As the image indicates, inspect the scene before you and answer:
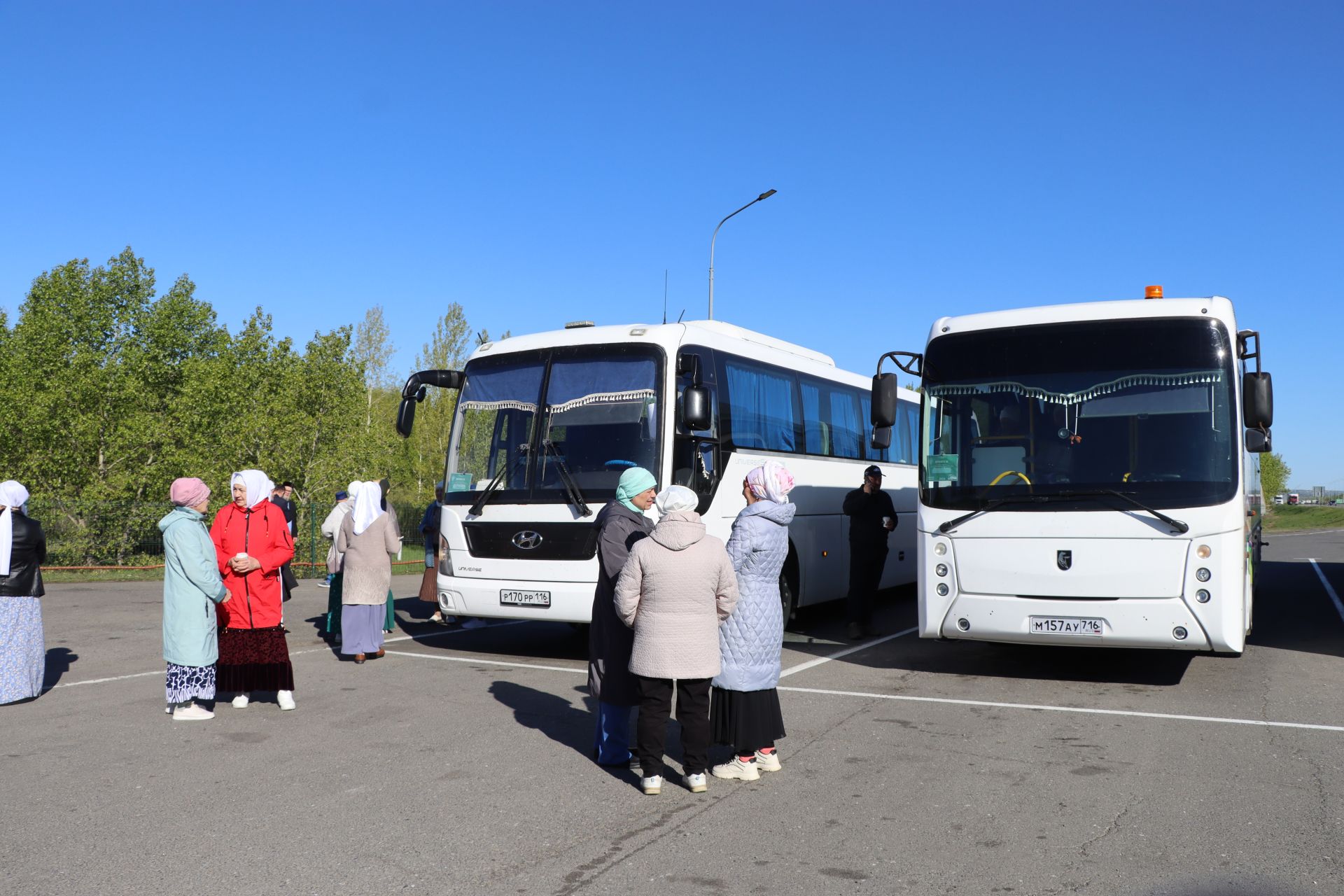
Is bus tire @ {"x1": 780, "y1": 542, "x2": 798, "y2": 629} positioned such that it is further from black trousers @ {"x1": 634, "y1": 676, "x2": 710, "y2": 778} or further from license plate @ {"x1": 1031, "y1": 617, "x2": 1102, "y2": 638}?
black trousers @ {"x1": 634, "y1": 676, "x2": 710, "y2": 778}

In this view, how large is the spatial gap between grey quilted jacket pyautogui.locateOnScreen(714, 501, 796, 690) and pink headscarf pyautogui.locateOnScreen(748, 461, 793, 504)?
12 cm

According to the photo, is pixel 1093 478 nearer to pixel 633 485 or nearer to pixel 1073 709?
pixel 1073 709

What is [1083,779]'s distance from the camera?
6625mm

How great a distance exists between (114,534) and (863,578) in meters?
21.5

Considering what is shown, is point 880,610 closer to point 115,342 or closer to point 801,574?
point 801,574

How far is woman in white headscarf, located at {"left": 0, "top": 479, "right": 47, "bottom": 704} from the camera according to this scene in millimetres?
9062

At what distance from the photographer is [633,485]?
23.3 feet

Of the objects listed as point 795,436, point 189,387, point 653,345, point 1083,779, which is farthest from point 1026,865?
point 189,387

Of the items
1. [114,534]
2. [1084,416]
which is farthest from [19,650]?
[114,534]

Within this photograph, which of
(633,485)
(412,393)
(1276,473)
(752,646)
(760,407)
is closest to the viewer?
(752,646)

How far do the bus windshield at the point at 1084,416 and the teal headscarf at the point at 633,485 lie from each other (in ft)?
12.7

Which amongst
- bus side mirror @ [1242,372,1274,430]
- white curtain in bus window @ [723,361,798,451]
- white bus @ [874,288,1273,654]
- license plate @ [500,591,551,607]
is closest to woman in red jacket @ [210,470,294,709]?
license plate @ [500,591,551,607]

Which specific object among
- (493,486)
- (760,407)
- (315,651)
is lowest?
(315,651)

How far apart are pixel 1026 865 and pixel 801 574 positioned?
8.77 m
